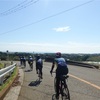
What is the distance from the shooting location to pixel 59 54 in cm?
965

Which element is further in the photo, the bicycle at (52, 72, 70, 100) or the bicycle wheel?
the bicycle at (52, 72, 70, 100)

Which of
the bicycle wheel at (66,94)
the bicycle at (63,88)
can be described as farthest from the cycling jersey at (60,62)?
the bicycle wheel at (66,94)

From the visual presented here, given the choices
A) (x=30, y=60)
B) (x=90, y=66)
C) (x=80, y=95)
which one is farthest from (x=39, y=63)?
(x=90, y=66)

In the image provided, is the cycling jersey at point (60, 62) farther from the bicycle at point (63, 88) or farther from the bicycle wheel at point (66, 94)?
the bicycle wheel at point (66, 94)

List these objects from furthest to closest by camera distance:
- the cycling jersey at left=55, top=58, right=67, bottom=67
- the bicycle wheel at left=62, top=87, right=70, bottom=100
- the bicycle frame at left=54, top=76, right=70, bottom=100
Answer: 1. the cycling jersey at left=55, top=58, right=67, bottom=67
2. the bicycle frame at left=54, top=76, right=70, bottom=100
3. the bicycle wheel at left=62, top=87, right=70, bottom=100

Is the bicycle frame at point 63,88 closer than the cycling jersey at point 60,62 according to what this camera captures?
Yes

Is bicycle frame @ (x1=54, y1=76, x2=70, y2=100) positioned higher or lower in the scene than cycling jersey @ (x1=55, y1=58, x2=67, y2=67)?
lower

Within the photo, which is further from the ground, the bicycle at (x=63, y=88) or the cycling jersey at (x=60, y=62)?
the cycling jersey at (x=60, y=62)

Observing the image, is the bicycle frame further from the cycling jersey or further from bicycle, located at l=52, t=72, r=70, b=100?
the cycling jersey

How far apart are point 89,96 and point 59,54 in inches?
83.1

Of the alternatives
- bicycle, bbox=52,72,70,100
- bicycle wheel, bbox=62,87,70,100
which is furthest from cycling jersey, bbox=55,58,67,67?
bicycle wheel, bbox=62,87,70,100

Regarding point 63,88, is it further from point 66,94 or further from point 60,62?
point 60,62

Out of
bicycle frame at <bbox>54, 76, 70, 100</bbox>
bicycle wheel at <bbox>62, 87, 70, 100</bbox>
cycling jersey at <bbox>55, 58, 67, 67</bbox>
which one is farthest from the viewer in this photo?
cycling jersey at <bbox>55, 58, 67, 67</bbox>

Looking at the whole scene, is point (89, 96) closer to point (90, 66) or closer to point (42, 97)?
point (42, 97)
